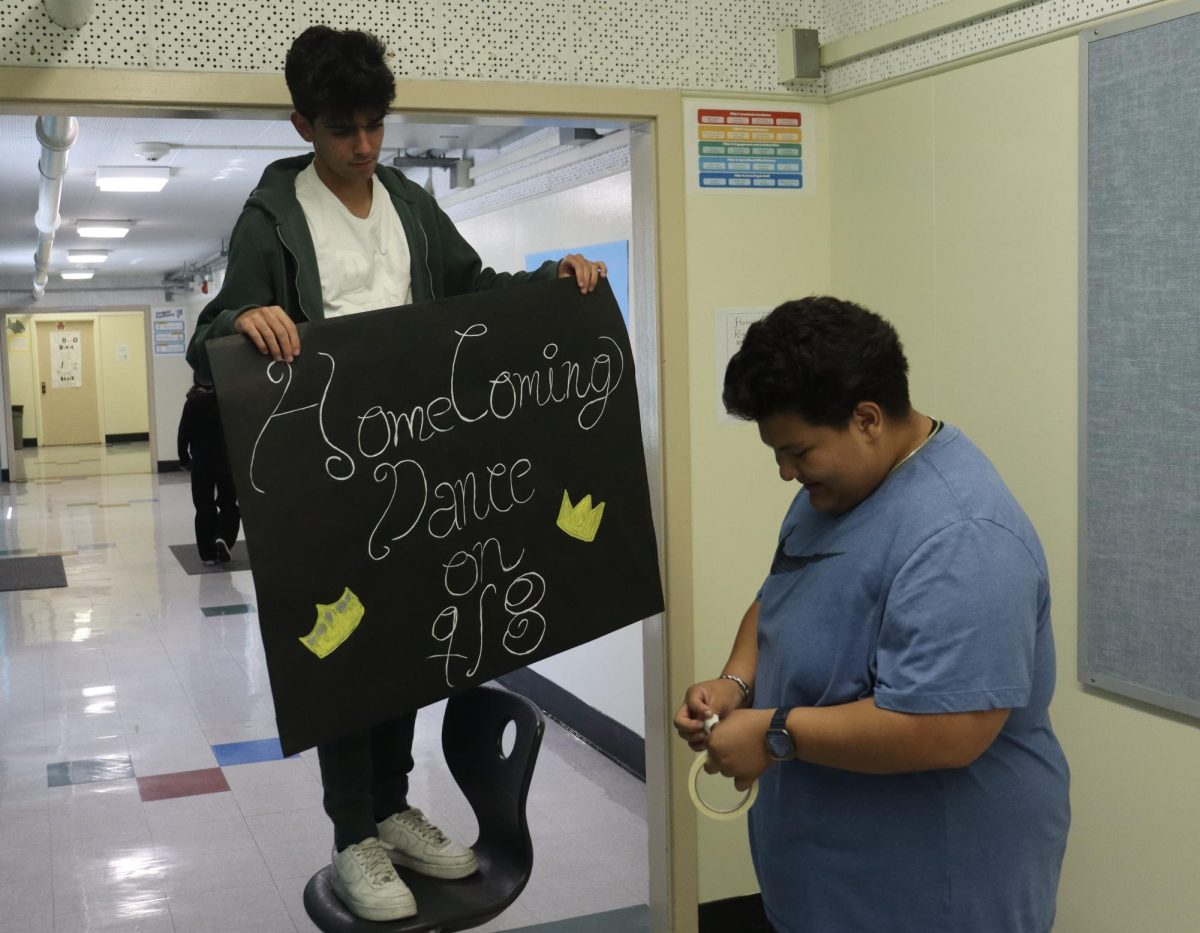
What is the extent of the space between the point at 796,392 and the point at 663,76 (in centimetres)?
180

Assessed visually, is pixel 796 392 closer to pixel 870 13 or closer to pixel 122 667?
pixel 870 13

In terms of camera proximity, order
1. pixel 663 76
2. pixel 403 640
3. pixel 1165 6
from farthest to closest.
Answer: pixel 663 76 → pixel 1165 6 → pixel 403 640

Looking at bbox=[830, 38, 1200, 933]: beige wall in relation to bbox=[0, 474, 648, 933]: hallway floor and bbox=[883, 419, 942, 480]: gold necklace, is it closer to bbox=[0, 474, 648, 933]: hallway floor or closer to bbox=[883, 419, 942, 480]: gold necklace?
bbox=[883, 419, 942, 480]: gold necklace

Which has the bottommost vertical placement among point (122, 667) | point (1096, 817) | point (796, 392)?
point (122, 667)

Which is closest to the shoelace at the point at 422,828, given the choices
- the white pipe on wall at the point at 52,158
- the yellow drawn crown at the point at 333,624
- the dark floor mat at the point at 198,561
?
the yellow drawn crown at the point at 333,624

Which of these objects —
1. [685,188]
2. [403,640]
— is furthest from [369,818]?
[685,188]

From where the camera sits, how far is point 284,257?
2.07 meters

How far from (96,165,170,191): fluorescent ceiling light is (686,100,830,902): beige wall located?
6.69 m

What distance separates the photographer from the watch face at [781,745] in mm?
1537

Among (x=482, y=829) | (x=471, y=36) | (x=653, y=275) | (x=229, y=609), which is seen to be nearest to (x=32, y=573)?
(x=229, y=609)

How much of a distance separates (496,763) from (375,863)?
0.28 m

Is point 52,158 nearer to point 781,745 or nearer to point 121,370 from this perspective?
point 781,745

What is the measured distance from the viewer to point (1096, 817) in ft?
8.58

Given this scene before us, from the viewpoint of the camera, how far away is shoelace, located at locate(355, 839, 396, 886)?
2.00m
